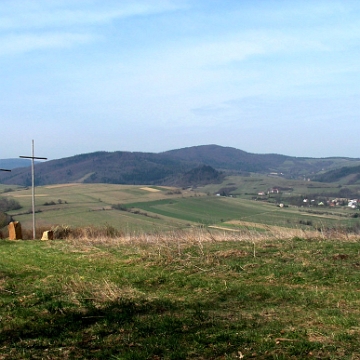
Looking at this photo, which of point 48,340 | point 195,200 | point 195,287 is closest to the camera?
point 48,340

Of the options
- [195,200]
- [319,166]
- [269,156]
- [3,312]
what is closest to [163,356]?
[3,312]

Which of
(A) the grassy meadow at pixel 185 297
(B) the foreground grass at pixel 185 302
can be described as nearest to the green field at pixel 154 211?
(A) the grassy meadow at pixel 185 297

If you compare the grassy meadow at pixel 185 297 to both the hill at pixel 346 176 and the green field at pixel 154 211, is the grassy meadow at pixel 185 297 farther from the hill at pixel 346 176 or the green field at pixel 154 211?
the hill at pixel 346 176

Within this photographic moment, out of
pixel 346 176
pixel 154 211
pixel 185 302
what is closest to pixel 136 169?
pixel 346 176

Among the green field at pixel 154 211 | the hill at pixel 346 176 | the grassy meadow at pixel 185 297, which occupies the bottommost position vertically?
the green field at pixel 154 211

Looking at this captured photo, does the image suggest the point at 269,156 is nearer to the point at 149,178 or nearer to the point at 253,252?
the point at 149,178

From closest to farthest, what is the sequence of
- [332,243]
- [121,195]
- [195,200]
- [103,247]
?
1. [332,243]
2. [103,247]
3. [195,200]
4. [121,195]

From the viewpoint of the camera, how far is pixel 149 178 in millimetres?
83438

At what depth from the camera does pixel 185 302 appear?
672 cm

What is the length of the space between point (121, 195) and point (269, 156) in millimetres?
113538

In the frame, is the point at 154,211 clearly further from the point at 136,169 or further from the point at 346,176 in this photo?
the point at 136,169

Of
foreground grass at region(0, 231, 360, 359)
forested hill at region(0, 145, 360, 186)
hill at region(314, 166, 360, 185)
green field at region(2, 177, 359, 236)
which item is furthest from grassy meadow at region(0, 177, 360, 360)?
forested hill at region(0, 145, 360, 186)

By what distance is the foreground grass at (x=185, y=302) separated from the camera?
451 centimetres

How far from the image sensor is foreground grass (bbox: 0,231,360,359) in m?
4.51
